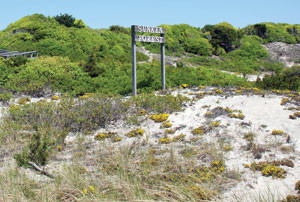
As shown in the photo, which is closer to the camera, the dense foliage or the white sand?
the white sand

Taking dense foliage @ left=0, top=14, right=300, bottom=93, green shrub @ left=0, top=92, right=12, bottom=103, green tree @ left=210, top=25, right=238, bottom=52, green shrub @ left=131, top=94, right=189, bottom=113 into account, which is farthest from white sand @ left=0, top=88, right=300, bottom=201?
green tree @ left=210, top=25, right=238, bottom=52

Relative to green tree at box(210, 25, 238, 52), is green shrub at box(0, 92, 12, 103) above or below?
below

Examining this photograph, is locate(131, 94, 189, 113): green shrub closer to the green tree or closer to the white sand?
the white sand

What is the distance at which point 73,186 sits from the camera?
4.96m

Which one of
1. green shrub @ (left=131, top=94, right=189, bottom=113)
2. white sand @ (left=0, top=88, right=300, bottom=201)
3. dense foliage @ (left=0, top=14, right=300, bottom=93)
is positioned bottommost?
white sand @ (left=0, top=88, right=300, bottom=201)

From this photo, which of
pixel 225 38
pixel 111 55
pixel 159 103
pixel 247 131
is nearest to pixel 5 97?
pixel 159 103

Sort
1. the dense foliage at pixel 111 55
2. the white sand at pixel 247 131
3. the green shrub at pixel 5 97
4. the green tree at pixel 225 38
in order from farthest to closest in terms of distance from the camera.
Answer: the green tree at pixel 225 38
the dense foliage at pixel 111 55
the green shrub at pixel 5 97
the white sand at pixel 247 131

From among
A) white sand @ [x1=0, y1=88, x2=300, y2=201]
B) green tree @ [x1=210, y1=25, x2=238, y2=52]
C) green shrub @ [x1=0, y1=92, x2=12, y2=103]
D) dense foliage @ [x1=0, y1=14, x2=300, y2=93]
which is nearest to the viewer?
white sand @ [x1=0, y1=88, x2=300, y2=201]

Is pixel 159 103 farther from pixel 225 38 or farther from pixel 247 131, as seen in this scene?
pixel 225 38

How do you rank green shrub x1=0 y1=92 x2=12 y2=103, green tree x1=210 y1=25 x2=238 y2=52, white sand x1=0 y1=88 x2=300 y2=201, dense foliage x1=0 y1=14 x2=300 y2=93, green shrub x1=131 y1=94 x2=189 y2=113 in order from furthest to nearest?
green tree x1=210 y1=25 x2=238 y2=52 < dense foliage x1=0 y1=14 x2=300 y2=93 < green shrub x1=0 y1=92 x2=12 y2=103 < green shrub x1=131 y1=94 x2=189 y2=113 < white sand x1=0 y1=88 x2=300 y2=201

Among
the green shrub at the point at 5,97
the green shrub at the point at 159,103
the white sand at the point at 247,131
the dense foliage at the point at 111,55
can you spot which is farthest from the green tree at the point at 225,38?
the green shrub at the point at 5,97

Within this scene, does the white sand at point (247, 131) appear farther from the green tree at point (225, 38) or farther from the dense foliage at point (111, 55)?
the green tree at point (225, 38)

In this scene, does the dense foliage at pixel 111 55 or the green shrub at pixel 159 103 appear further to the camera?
the dense foliage at pixel 111 55

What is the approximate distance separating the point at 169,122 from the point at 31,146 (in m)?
3.78
